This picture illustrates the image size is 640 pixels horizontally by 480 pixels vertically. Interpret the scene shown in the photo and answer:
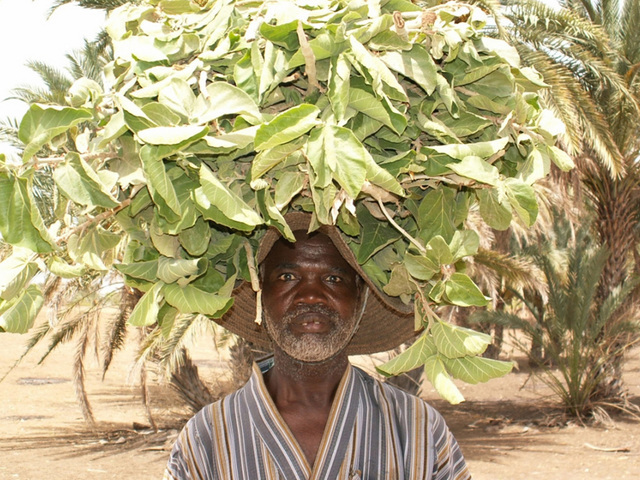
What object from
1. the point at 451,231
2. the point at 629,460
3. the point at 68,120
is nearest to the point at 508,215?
the point at 451,231

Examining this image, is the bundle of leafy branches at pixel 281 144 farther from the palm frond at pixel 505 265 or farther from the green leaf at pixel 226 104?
the palm frond at pixel 505 265

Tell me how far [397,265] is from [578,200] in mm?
10361

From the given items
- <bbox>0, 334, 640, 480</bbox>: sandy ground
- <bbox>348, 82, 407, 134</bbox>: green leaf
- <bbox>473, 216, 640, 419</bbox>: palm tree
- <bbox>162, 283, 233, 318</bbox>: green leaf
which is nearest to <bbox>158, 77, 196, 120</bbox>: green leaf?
<bbox>348, 82, 407, 134</bbox>: green leaf

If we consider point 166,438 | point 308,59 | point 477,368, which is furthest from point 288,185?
point 166,438

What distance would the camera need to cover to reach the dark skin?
88.6 inches

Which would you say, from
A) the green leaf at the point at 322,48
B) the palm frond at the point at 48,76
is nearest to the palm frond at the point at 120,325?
the palm frond at the point at 48,76

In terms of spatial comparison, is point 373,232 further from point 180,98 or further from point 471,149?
point 180,98

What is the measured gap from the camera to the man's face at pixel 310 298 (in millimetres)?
2225

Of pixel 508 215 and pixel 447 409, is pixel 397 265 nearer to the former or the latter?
pixel 508 215

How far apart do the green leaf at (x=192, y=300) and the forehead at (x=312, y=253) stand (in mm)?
619

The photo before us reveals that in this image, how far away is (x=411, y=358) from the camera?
1.66 m

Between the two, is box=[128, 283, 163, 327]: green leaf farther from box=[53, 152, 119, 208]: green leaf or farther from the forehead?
the forehead

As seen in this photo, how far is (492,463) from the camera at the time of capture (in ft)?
31.0

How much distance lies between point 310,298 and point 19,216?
41.0 inches
